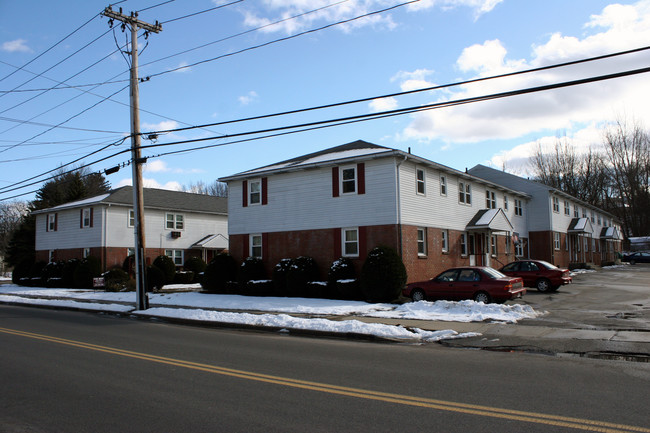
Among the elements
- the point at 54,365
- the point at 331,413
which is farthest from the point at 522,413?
the point at 54,365

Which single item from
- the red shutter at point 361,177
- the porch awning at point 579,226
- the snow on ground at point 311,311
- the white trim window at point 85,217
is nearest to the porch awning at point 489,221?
the red shutter at point 361,177

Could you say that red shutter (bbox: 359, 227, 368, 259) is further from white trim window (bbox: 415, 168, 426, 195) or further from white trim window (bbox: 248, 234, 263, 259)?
white trim window (bbox: 248, 234, 263, 259)

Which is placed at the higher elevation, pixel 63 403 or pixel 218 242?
pixel 218 242

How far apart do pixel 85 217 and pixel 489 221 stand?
29.3 m

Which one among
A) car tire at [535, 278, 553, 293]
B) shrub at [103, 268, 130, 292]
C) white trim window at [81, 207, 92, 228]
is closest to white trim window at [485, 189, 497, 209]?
car tire at [535, 278, 553, 293]

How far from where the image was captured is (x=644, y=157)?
221ft

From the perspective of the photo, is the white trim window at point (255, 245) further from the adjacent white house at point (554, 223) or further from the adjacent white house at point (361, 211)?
the adjacent white house at point (554, 223)

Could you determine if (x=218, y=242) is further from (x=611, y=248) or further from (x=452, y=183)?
(x=611, y=248)

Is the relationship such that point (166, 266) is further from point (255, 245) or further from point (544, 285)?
point (544, 285)

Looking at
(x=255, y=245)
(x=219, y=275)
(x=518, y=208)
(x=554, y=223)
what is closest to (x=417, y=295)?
(x=255, y=245)

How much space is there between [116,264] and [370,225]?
73.1 ft

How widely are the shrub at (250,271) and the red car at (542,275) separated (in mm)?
12661

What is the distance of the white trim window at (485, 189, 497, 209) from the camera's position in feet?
104

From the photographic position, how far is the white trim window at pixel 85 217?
124 feet
